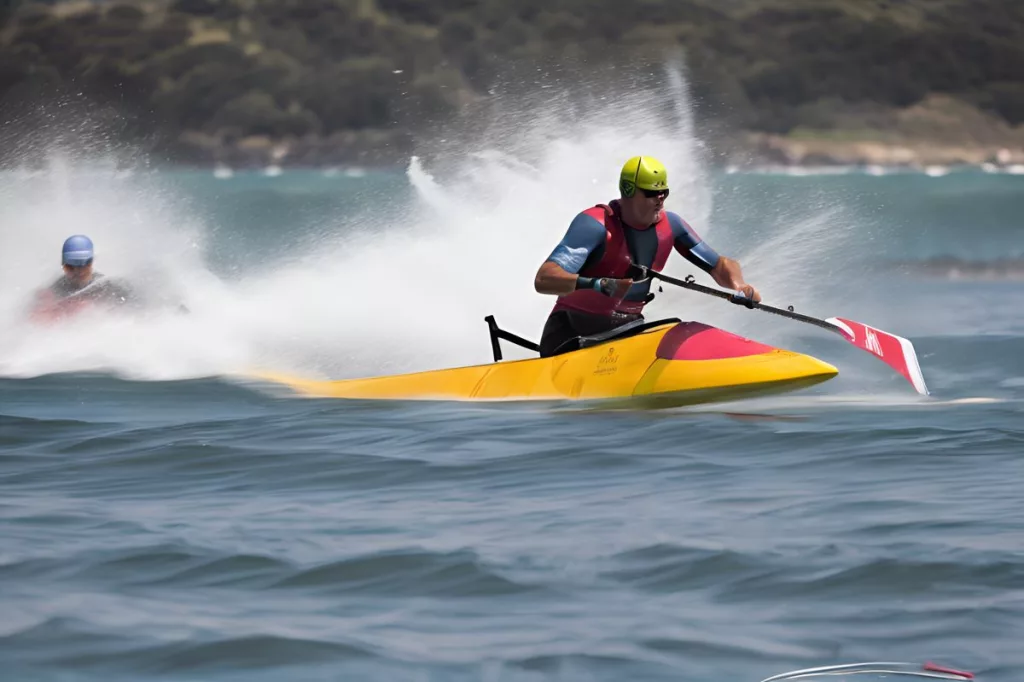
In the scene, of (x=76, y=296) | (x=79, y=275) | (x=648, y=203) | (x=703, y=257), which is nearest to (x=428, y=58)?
(x=79, y=275)

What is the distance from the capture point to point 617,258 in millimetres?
12742

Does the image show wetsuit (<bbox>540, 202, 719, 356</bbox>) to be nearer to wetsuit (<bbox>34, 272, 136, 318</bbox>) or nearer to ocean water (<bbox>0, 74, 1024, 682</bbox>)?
ocean water (<bbox>0, 74, 1024, 682</bbox>)

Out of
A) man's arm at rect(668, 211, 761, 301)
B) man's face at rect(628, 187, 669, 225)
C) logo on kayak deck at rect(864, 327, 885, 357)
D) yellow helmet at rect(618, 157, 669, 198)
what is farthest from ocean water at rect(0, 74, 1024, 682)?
yellow helmet at rect(618, 157, 669, 198)

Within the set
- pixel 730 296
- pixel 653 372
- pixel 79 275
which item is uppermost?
pixel 79 275

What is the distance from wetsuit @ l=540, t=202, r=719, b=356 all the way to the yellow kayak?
0.30 m

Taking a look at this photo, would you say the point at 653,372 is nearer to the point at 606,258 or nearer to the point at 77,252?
A: the point at 606,258

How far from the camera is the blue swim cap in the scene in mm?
17625

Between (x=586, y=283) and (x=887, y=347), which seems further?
(x=887, y=347)

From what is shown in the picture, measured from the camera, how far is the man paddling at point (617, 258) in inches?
487

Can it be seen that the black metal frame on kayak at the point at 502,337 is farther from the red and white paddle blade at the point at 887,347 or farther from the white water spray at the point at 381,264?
the white water spray at the point at 381,264

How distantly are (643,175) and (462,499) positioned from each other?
3761mm

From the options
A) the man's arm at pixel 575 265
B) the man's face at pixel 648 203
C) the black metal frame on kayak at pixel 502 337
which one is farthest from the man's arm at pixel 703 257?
the black metal frame on kayak at pixel 502 337

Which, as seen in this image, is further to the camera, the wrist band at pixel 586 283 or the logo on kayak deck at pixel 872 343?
the logo on kayak deck at pixel 872 343

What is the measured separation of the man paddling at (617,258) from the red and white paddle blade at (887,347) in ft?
2.07
